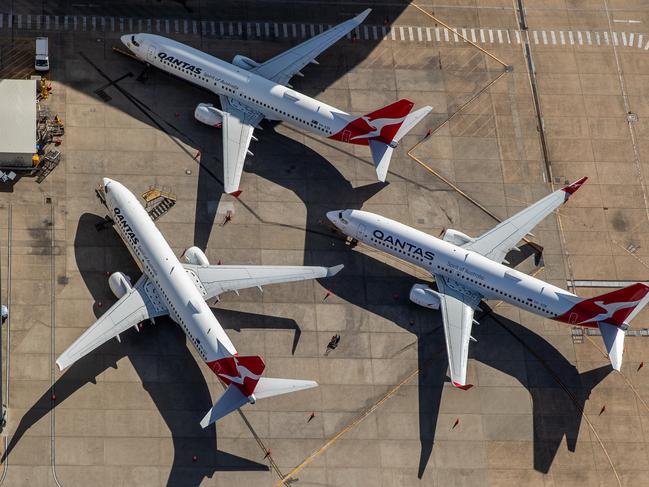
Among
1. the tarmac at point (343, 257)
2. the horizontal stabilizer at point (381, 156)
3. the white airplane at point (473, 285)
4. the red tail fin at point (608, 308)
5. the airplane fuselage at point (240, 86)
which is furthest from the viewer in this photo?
the airplane fuselage at point (240, 86)

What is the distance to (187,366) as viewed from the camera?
340 ft

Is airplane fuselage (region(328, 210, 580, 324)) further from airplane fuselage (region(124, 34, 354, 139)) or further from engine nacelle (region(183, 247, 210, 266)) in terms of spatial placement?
engine nacelle (region(183, 247, 210, 266))

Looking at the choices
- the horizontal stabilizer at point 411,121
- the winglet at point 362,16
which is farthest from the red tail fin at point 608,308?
the winglet at point 362,16

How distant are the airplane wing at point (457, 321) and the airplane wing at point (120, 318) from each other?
28115mm

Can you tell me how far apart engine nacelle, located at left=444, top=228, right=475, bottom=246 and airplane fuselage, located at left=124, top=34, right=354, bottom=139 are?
522 inches

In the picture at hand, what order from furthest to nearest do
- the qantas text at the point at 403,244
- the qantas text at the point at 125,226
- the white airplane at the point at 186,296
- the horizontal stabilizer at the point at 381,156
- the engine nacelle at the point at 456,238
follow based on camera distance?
the horizontal stabilizer at the point at 381,156 < the engine nacelle at the point at 456,238 < the qantas text at the point at 403,244 < the qantas text at the point at 125,226 < the white airplane at the point at 186,296

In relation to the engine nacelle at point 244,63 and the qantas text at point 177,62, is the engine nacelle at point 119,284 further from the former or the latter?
the engine nacelle at point 244,63

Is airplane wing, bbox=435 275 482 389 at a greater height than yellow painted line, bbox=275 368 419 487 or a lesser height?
greater

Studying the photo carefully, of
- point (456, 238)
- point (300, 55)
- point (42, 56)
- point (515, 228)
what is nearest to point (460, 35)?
point (300, 55)

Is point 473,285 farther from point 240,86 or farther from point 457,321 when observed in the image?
point 240,86

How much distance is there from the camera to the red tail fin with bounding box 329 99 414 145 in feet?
361

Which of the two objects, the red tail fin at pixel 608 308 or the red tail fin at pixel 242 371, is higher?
the red tail fin at pixel 608 308

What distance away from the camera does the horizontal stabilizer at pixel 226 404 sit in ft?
315

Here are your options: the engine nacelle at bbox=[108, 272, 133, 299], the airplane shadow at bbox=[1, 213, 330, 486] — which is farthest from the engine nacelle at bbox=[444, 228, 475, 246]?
the engine nacelle at bbox=[108, 272, 133, 299]
